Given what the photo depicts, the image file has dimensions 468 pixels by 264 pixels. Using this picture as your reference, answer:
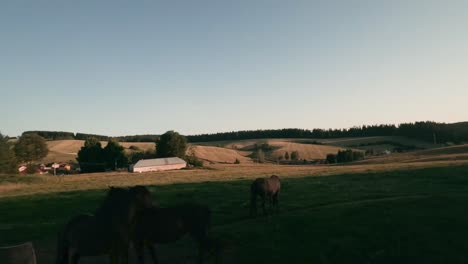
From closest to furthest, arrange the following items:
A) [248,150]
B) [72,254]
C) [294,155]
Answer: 1. [72,254]
2. [294,155]
3. [248,150]

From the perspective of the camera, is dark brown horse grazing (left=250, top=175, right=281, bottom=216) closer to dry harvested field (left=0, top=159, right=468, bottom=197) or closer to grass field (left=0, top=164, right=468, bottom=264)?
grass field (left=0, top=164, right=468, bottom=264)

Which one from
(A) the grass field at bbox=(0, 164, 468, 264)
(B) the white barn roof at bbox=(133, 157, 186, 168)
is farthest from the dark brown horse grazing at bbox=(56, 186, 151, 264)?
(B) the white barn roof at bbox=(133, 157, 186, 168)

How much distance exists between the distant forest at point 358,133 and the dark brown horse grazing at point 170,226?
11117 centimetres

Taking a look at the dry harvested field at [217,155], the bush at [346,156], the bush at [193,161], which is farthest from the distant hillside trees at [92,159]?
the bush at [346,156]

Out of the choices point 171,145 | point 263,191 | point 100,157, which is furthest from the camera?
point 171,145

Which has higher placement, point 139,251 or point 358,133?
point 358,133

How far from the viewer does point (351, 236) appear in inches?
572

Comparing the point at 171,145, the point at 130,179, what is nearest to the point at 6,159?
the point at 171,145

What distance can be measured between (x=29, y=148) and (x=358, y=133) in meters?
128

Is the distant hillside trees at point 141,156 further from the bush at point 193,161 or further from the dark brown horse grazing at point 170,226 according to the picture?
the dark brown horse grazing at point 170,226

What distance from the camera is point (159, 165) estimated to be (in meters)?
88.5

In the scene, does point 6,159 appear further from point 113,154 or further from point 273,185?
point 273,185

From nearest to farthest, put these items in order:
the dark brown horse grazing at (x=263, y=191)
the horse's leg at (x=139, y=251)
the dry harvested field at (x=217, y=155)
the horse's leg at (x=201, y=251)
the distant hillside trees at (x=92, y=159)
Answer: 1. the horse's leg at (x=139, y=251)
2. the horse's leg at (x=201, y=251)
3. the dark brown horse grazing at (x=263, y=191)
4. the distant hillside trees at (x=92, y=159)
5. the dry harvested field at (x=217, y=155)

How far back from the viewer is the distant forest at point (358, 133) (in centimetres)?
12689
